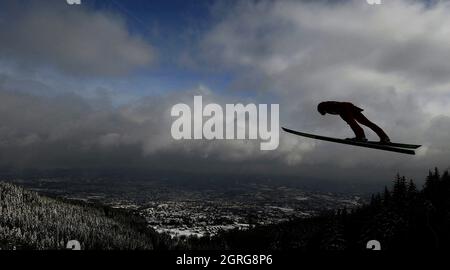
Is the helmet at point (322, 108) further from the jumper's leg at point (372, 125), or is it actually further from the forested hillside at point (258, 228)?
the forested hillside at point (258, 228)

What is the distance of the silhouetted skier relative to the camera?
12266 millimetres

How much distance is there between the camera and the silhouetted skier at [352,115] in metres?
12.3

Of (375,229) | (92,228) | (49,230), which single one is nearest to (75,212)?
(49,230)

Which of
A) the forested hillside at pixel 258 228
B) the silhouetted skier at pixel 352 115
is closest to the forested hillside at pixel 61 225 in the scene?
the forested hillside at pixel 258 228

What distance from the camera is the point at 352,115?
12742mm

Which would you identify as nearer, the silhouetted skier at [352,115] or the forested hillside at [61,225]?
the silhouetted skier at [352,115]

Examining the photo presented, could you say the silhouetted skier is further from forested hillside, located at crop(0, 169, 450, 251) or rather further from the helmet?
forested hillside, located at crop(0, 169, 450, 251)

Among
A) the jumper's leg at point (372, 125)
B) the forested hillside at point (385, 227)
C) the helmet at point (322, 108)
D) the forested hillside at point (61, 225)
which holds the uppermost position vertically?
the helmet at point (322, 108)

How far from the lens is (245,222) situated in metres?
176

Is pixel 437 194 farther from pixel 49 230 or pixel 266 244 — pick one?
pixel 49 230

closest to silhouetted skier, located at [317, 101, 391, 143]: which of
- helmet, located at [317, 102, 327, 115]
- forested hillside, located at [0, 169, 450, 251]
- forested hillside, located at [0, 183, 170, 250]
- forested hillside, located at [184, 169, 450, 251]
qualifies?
helmet, located at [317, 102, 327, 115]

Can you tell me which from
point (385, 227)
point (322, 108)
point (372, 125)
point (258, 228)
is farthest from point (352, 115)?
point (258, 228)

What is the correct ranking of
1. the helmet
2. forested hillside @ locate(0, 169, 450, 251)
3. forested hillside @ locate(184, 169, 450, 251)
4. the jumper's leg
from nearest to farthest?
1. the helmet
2. the jumper's leg
3. forested hillside @ locate(184, 169, 450, 251)
4. forested hillside @ locate(0, 169, 450, 251)
